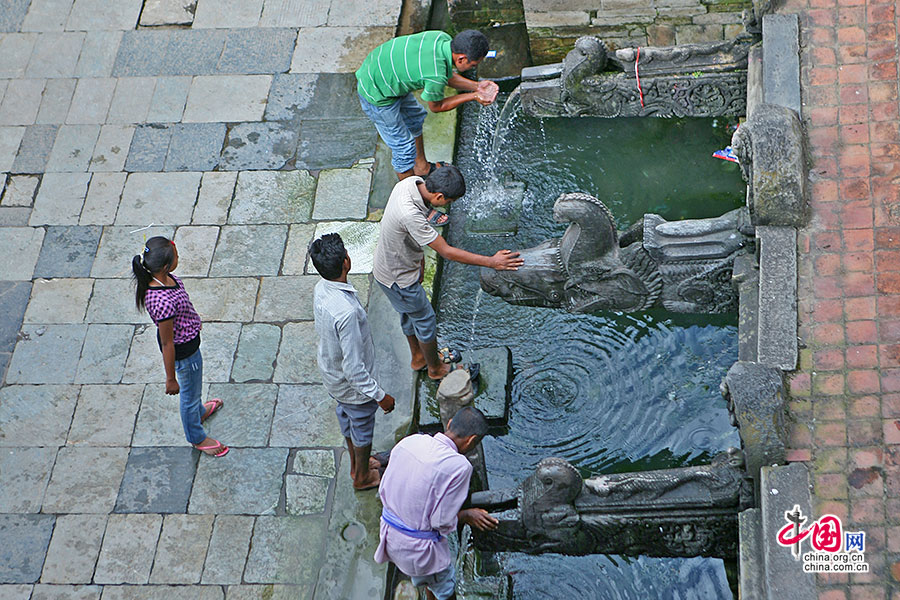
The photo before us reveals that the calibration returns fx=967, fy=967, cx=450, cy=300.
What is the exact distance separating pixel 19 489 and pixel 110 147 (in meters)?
3.19

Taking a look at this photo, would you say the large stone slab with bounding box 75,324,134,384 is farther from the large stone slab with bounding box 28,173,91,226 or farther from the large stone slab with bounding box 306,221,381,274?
the large stone slab with bounding box 306,221,381,274

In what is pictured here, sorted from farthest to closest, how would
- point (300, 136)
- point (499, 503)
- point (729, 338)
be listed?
point (300, 136)
point (729, 338)
point (499, 503)

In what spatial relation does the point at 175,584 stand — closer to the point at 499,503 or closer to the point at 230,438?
the point at 230,438

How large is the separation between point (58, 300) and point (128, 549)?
7.24 ft

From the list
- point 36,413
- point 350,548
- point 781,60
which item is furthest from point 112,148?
point 781,60

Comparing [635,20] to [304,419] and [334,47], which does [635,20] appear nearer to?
[334,47]

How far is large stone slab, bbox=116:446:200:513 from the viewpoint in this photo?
5973 mm

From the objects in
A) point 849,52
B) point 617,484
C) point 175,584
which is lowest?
point 175,584

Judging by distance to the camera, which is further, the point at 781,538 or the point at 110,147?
the point at 110,147

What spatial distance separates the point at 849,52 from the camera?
20.2 feet

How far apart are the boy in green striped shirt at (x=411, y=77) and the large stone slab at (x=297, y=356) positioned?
149 cm

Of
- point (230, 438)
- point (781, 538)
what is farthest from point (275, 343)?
point (781, 538)

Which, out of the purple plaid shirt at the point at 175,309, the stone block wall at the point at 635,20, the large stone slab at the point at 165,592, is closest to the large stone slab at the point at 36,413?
the large stone slab at the point at 165,592

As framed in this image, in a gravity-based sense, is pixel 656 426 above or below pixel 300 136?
below
